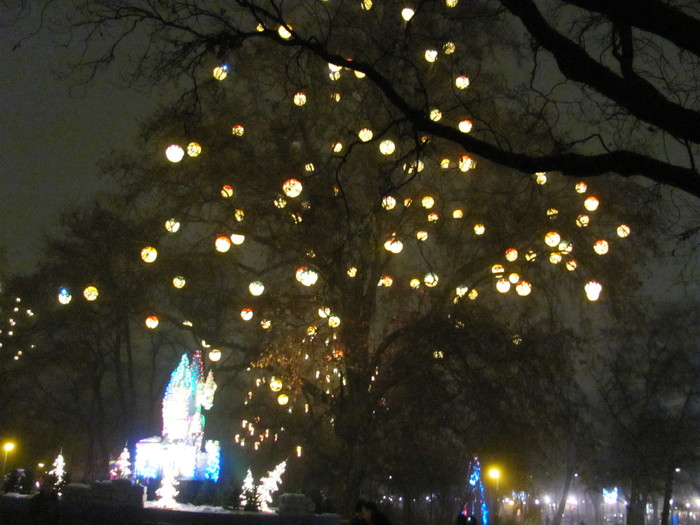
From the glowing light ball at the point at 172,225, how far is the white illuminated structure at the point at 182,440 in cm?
985

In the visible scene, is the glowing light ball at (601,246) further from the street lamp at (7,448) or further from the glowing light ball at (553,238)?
the street lamp at (7,448)

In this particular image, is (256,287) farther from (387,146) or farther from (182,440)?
(182,440)

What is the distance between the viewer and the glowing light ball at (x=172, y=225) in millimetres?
16594

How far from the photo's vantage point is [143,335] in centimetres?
3191

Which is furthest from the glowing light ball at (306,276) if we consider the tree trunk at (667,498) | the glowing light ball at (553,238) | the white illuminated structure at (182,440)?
the tree trunk at (667,498)

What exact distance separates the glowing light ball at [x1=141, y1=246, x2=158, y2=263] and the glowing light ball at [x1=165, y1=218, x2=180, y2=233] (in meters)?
0.60

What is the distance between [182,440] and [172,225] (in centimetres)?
1082

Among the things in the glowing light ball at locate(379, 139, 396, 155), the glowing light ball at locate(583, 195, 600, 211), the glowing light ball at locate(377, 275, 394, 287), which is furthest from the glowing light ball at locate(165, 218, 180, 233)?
the glowing light ball at locate(583, 195, 600, 211)

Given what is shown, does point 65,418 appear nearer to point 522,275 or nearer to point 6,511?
point 6,511

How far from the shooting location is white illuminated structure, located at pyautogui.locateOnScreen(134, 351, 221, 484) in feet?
80.3

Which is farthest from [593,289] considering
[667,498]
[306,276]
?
[667,498]

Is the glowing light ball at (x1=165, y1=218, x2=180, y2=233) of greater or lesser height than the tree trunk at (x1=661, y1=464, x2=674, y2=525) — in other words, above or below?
above

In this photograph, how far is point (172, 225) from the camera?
16609mm

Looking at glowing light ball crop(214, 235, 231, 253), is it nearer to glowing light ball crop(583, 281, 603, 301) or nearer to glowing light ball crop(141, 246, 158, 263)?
glowing light ball crop(141, 246, 158, 263)
